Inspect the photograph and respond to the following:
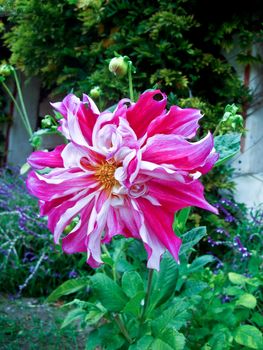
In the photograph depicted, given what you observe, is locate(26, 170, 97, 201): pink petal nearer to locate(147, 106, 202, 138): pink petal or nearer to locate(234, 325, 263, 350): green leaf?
locate(147, 106, 202, 138): pink petal

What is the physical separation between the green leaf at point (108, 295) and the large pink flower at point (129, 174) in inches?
14.2

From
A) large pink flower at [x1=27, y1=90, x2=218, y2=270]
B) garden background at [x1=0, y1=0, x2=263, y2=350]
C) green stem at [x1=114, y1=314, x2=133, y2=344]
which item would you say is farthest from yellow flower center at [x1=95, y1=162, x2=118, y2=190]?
garden background at [x1=0, y1=0, x2=263, y2=350]

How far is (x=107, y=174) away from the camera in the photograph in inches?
34.8

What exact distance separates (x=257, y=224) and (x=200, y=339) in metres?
1.18

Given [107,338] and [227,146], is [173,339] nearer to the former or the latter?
[107,338]

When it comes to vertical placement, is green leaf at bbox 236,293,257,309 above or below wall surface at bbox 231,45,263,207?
below

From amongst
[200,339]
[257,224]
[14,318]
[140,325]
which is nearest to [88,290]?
[14,318]

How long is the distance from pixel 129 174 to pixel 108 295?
52cm

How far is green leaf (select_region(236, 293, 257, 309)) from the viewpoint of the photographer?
1.55 meters

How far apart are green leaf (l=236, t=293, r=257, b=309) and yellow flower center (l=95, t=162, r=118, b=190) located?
0.86 metres

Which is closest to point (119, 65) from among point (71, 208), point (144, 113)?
point (144, 113)

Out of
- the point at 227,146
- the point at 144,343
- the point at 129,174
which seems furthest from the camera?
the point at 144,343

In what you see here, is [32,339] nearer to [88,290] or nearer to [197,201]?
[88,290]

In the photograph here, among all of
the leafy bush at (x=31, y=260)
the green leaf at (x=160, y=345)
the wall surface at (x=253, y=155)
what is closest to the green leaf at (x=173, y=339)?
the green leaf at (x=160, y=345)
